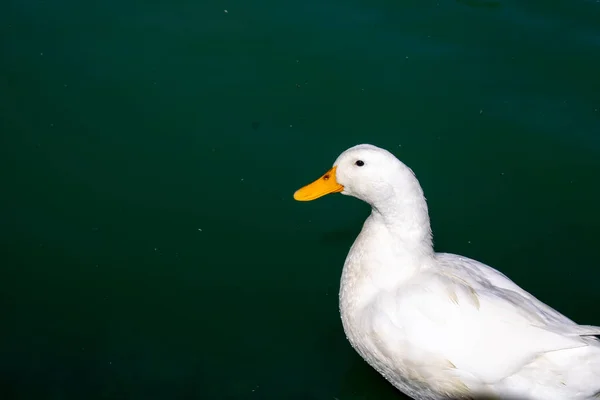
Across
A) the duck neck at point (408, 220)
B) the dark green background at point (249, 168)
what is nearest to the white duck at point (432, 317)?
the duck neck at point (408, 220)

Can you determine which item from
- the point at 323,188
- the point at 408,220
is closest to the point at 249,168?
the point at 323,188

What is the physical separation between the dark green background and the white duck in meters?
0.48

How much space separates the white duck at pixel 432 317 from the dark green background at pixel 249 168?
483 millimetres

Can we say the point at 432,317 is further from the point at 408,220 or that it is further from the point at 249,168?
the point at 249,168

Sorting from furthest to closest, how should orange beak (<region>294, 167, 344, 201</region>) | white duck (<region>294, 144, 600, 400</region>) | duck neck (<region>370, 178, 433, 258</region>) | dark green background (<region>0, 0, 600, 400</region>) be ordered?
dark green background (<region>0, 0, 600, 400</region>)
orange beak (<region>294, 167, 344, 201</region>)
duck neck (<region>370, 178, 433, 258</region>)
white duck (<region>294, 144, 600, 400</region>)

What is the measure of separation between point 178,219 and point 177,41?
1.48 metres

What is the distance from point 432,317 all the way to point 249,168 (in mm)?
1637

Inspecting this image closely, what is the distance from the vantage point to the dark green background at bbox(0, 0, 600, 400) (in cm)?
334

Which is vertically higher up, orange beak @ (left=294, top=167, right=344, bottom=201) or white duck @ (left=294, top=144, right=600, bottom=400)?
orange beak @ (left=294, top=167, right=344, bottom=201)

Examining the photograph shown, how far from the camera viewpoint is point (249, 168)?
4086mm

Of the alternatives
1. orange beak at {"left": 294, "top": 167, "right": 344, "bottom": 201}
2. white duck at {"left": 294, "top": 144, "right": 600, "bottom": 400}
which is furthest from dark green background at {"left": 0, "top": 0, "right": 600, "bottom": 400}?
orange beak at {"left": 294, "top": 167, "right": 344, "bottom": 201}

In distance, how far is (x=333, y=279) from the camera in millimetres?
3639

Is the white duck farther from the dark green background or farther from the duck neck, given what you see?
the dark green background

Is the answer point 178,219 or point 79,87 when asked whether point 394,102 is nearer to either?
point 178,219
